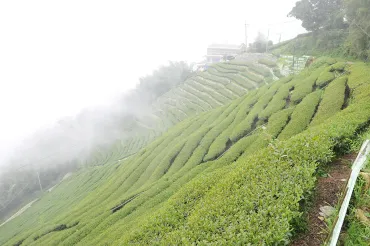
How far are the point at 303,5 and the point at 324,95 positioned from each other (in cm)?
2862

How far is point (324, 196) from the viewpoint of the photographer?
608 centimetres

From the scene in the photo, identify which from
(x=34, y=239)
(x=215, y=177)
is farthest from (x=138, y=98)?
(x=215, y=177)

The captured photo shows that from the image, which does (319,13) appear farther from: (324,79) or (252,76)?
(324,79)

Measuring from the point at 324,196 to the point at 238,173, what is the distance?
2468mm

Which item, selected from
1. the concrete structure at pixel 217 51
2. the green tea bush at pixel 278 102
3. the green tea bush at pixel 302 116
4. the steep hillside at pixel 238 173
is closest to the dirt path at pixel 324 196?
the steep hillside at pixel 238 173

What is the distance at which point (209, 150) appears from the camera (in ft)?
64.7

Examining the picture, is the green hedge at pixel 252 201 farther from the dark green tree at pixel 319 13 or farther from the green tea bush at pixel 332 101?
the dark green tree at pixel 319 13

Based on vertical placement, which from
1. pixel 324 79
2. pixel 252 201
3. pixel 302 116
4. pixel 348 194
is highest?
pixel 348 194

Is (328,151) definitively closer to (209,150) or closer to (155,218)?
(155,218)

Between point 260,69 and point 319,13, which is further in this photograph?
point 260,69

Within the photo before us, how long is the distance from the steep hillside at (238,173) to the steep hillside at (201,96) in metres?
12.7

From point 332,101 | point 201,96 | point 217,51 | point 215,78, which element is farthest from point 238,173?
point 217,51

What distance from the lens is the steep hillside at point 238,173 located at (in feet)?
19.7

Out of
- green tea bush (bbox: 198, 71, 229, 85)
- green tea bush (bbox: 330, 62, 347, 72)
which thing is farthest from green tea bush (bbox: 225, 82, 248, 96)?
green tea bush (bbox: 330, 62, 347, 72)
